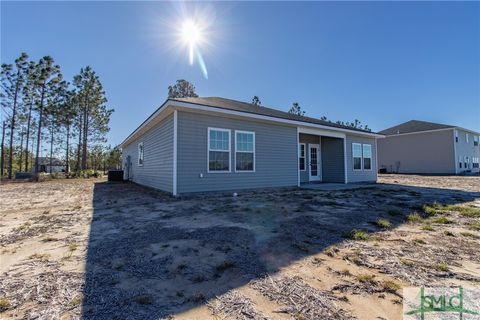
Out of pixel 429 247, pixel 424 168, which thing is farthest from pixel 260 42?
pixel 424 168

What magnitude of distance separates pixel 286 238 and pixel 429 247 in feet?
6.06

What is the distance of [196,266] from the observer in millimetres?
2553

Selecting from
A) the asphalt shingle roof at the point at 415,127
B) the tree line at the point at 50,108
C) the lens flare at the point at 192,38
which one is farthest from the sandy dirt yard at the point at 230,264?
the asphalt shingle roof at the point at 415,127

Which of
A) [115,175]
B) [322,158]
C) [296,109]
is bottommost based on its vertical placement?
[115,175]

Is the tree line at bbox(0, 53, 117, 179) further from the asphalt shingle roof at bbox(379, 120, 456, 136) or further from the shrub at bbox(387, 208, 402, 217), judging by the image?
the asphalt shingle roof at bbox(379, 120, 456, 136)

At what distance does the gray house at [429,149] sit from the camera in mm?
22172

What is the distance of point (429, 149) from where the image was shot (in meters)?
23.3

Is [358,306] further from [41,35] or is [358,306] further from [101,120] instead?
[101,120]

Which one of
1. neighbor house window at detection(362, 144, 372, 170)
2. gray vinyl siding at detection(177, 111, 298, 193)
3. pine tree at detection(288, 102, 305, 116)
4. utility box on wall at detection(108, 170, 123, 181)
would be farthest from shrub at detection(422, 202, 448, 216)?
pine tree at detection(288, 102, 305, 116)

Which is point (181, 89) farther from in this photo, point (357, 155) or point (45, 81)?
point (357, 155)

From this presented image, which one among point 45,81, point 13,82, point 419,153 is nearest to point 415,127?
point 419,153

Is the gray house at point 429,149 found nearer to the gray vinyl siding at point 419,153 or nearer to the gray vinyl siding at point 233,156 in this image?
the gray vinyl siding at point 419,153

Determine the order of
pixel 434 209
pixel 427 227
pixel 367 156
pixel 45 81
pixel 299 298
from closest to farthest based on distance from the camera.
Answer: pixel 299 298 → pixel 427 227 → pixel 434 209 → pixel 367 156 → pixel 45 81

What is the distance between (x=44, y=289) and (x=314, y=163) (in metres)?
12.1
